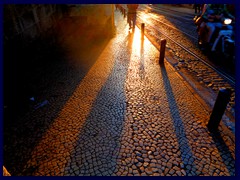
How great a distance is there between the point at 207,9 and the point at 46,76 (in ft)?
25.3

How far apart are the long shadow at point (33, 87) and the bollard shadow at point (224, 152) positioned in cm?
326

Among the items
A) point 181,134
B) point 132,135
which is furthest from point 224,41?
point 132,135

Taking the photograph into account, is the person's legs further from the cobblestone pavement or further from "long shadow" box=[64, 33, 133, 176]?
"long shadow" box=[64, 33, 133, 176]

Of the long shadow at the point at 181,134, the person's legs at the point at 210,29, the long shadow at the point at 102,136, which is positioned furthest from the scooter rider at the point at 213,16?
the long shadow at the point at 102,136

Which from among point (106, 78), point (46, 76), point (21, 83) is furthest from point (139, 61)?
point (21, 83)

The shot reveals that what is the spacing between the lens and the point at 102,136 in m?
3.18

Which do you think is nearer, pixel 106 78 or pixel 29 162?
pixel 29 162

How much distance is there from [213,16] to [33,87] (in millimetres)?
7649

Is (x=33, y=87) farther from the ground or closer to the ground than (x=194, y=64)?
closer to the ground

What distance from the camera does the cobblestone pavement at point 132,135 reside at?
8.65 feet

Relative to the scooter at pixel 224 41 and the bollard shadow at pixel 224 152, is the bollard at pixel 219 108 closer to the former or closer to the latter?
the bollard shadow at pixel 224 152

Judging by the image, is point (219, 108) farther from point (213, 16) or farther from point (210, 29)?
point (213, 16)

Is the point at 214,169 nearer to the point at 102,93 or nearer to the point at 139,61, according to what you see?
the point at 102,93

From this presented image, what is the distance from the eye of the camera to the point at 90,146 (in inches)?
118
